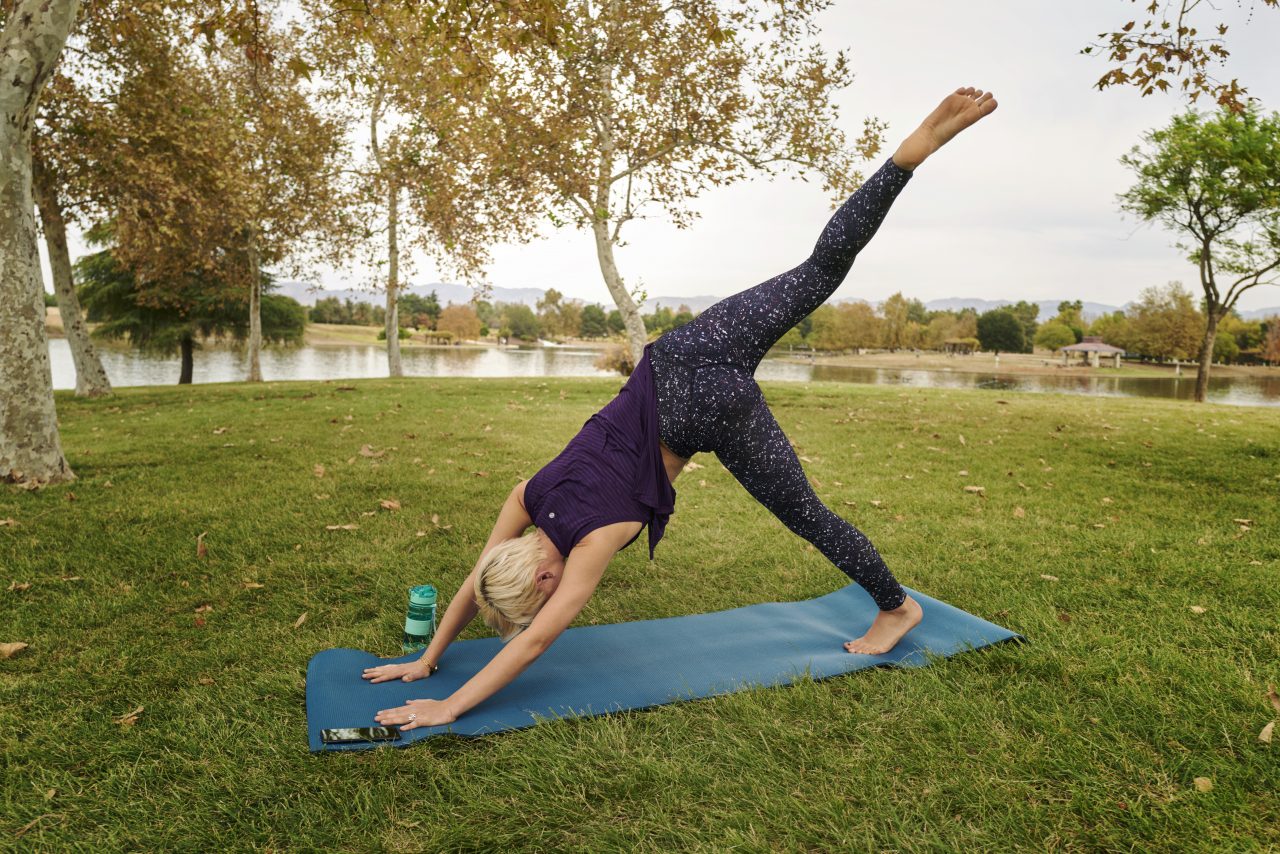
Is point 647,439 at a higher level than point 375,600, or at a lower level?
higher

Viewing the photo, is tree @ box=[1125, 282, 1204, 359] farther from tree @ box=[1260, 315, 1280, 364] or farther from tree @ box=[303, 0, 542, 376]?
tree @ box=[303, 0, 542, 376]

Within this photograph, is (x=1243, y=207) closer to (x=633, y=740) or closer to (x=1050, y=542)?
(x=1050, y=542)

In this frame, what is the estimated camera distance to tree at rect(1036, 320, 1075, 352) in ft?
275

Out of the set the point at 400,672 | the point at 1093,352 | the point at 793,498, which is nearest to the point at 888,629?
the point at 793,498

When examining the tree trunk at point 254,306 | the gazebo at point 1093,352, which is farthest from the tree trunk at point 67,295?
the gazebo at point 1093,352

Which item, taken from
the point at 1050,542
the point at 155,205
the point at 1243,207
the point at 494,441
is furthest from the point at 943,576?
the point at 1243,207

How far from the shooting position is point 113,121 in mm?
12672

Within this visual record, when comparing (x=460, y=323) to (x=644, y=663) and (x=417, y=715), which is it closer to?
(x=644, y=663)

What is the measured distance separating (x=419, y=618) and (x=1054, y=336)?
9816 centimetres

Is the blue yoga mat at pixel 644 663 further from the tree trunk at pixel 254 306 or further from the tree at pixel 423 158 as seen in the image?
the tree trunk at pixel 254 306

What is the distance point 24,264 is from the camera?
600 centimetres

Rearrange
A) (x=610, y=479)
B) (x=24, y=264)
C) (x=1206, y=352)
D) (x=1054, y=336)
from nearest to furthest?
1. (x=610, y=479)
2. (x=24, y=264)
3. (x=1206, y=352)
4. (x=1054, y=336)

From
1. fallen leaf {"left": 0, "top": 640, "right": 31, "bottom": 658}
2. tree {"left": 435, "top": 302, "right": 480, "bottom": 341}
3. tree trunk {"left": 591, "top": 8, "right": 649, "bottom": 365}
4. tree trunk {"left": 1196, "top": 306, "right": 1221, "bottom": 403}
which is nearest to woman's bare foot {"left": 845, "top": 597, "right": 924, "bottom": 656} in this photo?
fallen leaf {"left": 0, "top": 640, "right": 31, "bottom": 658}

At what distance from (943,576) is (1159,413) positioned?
1111 centimetres
